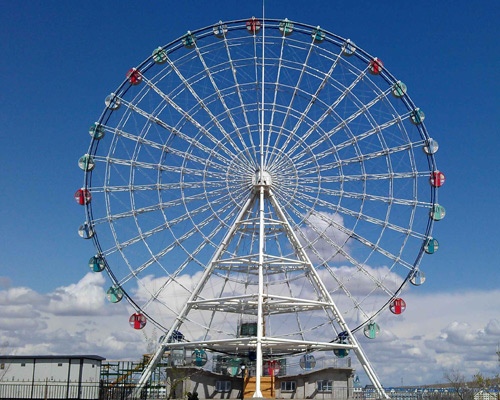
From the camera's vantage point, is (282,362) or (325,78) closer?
(325,78)

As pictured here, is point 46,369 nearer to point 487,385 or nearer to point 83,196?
point 83,196

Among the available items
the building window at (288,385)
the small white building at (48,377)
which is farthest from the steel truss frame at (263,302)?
the small white building at (48,377)

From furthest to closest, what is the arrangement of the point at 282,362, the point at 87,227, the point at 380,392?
the point at 282,362 < the point at 87,227 < the point at 380,392

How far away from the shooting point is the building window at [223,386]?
2382 inches

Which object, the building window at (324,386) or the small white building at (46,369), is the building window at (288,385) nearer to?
the building window at (324,386)

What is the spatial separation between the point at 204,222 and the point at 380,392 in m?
18.6

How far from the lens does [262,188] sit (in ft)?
177

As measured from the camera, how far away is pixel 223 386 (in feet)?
199

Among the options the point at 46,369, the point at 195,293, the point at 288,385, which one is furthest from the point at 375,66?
the point at 46,369

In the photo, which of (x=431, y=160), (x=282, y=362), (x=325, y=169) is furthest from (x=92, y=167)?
(x=431, y=160)

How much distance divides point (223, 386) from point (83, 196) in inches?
817

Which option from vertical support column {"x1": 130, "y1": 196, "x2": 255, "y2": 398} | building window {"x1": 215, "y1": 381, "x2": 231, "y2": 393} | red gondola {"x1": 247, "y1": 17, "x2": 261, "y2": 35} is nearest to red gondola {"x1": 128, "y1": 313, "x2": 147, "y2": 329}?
vertical support column {"x1": 130, "y1": 196, "x2": 255, "y2": 398}

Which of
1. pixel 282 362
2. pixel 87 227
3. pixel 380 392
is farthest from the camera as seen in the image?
pixel 282 362

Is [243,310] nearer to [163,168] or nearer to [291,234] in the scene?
[291,234]
